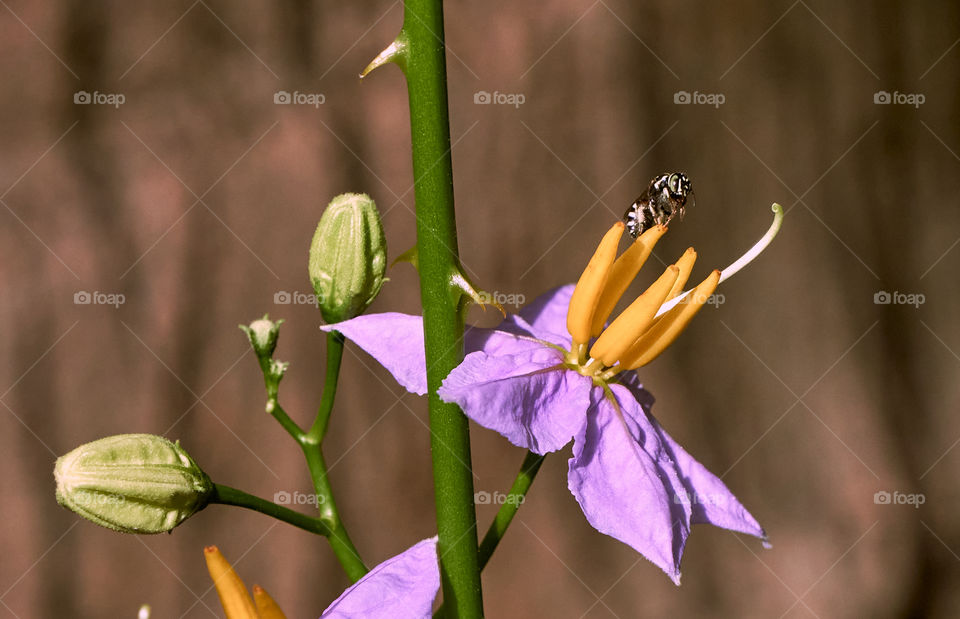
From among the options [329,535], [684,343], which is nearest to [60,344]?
[329,535]

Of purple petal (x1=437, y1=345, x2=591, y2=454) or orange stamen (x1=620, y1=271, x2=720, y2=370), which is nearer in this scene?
purple petal (x1=437, y1=345, x2=591, y2=454)

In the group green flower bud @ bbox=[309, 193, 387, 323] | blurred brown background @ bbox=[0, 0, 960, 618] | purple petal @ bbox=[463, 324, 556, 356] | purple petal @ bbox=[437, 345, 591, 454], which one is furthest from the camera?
blurred brown background @ bbox=[0, 0, 960, 618]

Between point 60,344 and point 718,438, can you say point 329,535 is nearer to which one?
point 60,344

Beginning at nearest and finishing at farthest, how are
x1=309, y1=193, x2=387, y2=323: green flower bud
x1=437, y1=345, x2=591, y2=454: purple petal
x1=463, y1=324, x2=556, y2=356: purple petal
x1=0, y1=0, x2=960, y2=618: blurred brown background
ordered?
x1=437, y1=345, x2=591, y2=454: purple petal < x1=463, y1=324, x2=556, y2=356: purple petal < x1=309, y1=193, x2=387, y2=323: green flower bud < x1=0, y1=0, x2=960, y2=618: blurred brown background

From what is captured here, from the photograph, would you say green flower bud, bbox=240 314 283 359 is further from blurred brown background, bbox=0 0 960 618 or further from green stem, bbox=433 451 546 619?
blurred brown background, bbox=0 0 960 618

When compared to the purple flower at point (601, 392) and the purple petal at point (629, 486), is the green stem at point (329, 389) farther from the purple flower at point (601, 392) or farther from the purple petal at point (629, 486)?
the purple petal at point (629, 486)

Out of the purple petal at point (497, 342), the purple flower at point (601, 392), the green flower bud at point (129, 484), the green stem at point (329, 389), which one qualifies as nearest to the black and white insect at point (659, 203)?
the purple flower at point (601, 392)

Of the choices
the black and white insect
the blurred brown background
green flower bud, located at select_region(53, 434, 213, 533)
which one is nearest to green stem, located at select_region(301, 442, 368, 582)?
green flower bud, located at select_region(53, 434, 213, 533)
